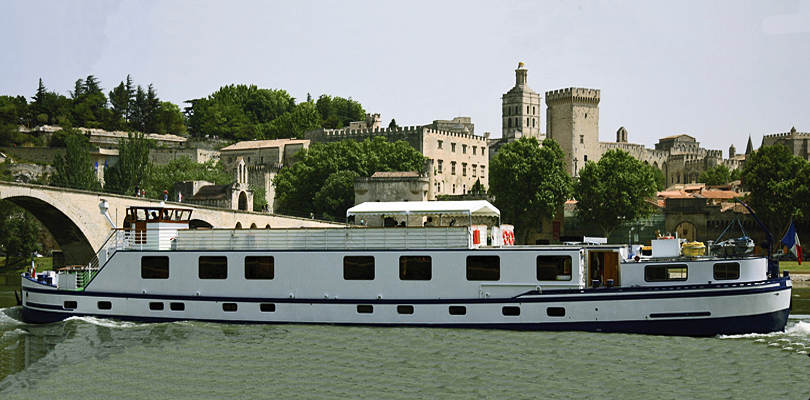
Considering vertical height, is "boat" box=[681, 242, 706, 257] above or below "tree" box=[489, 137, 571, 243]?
below

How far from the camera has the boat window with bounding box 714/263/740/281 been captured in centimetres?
2075

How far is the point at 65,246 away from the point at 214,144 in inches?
2067

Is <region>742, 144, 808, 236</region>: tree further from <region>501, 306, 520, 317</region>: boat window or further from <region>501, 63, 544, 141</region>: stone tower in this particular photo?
<region>501, 63, 544, 141</region>: stone tower

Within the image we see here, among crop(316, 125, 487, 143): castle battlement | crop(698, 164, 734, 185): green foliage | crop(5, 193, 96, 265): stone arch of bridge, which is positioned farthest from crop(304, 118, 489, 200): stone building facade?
crop(5, 193, 96, 265): stone arch of bridge

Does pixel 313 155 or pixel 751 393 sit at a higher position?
pixel 313 155

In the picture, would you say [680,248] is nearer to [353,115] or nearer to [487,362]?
[487,362]

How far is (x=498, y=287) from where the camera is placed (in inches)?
853

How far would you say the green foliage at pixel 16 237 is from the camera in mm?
51781

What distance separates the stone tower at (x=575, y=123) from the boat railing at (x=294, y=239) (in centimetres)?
7712

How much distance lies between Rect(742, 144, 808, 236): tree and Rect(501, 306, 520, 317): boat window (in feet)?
137

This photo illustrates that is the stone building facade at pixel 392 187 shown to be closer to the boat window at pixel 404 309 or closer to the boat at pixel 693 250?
the boat at pixel 693 250

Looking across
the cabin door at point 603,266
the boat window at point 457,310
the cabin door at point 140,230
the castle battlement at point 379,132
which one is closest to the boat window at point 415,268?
the boat window at point 457,310

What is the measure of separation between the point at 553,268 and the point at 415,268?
3539 mm

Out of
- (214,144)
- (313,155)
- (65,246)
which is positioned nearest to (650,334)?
(65,246)
